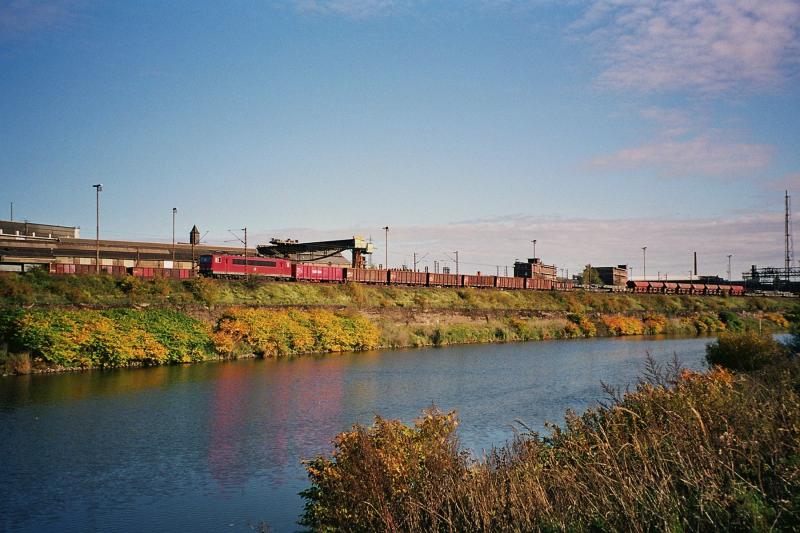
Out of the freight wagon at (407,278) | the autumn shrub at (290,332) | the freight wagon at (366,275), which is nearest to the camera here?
the autumn shrub at (290,332)

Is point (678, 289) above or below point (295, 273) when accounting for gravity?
below

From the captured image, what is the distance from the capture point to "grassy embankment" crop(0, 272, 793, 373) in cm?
4147

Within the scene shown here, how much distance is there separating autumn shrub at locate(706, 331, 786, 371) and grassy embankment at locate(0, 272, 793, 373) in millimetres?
31156

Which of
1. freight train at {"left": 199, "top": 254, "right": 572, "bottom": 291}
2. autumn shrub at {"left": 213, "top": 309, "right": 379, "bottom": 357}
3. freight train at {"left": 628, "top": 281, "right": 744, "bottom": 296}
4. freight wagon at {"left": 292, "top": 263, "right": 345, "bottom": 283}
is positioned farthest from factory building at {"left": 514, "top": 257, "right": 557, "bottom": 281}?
autumn shrub at {"left": 213, "top": 309, "right": 379, "bottom": 357}

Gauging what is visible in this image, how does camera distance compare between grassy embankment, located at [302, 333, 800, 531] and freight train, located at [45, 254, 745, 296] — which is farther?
freight train, located at [45, 254, 745, 296]

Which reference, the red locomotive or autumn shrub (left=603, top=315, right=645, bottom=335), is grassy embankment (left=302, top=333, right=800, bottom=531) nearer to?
the red locomotive

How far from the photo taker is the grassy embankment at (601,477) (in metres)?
8.05

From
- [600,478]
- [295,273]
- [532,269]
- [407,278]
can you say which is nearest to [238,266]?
[295,273]

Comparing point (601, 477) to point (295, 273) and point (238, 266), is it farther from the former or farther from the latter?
point (295, 273)

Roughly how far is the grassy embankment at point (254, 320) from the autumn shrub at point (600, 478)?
32.2m

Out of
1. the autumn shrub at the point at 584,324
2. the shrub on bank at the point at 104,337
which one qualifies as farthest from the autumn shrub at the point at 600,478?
the autumn shrub at the point at 584,324

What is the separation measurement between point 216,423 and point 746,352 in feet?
85.9

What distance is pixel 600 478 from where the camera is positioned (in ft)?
30.1

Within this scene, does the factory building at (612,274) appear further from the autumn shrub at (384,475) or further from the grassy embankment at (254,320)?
the autumn shrub at (384,475)
